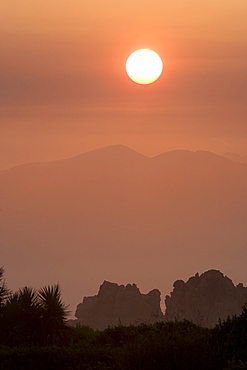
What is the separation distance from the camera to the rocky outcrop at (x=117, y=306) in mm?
166000

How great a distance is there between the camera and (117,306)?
17275 cm

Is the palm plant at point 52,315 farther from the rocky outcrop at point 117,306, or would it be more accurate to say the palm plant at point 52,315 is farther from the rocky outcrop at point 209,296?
the rocky outcrop at point 209,296

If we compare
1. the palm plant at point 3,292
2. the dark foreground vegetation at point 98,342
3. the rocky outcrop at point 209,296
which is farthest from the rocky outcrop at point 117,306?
the palm plant at point 3,292

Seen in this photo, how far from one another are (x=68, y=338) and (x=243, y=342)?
1093 centimetres

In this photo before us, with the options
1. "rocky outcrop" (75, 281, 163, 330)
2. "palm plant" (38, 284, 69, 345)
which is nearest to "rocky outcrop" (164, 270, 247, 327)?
"rocky outcrop" (75, 281, 163, 330)

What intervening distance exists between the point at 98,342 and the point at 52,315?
10.8ft

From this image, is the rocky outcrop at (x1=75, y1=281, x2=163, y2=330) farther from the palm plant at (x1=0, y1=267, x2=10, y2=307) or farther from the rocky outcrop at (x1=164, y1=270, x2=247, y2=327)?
the palm plant at (x1=0, y1=267, x2=10, y2=307)

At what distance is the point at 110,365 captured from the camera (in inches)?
890

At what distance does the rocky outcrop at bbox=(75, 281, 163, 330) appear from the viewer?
166000 mm

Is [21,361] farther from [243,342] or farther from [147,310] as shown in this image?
[147,310]

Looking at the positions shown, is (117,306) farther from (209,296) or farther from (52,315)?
(52,315)

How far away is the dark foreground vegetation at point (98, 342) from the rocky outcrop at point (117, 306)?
131 metres

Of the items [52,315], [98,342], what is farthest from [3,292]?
[98,342]

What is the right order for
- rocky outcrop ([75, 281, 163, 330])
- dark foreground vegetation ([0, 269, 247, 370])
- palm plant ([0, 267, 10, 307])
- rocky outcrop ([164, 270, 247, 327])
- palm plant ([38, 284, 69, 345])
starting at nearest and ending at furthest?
1. dark foreground vegetation ([0, 269, 247, 370])
2. palm plant ([38, 284, 69, 345])
3. palm plant ([0, 267, 10, 307])
4. rocky outcrop ([75, 281, 163, 330])
5. rocky outcrop ([164, 270, 247, 327])
